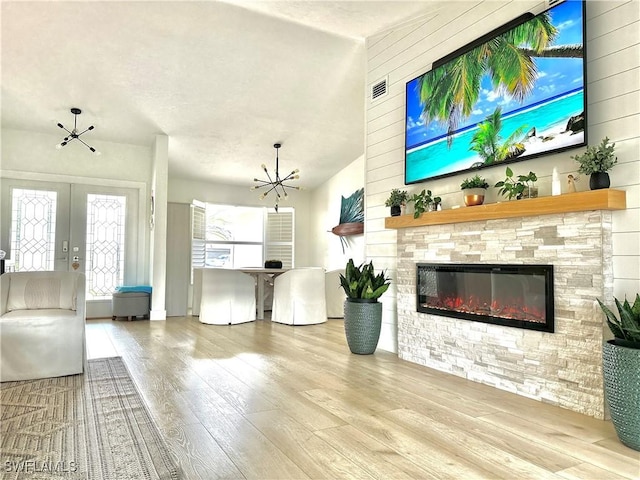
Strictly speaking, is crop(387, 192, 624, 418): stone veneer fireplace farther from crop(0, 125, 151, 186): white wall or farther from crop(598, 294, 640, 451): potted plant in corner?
crop(0, 125, 151, 186): white wall

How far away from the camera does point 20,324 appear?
9.73 ft

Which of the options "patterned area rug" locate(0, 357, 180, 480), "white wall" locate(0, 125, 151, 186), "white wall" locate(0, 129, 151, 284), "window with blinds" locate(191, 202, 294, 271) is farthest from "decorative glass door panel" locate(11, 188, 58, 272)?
"patterned area rug" locate(0, 357, 180, 480)

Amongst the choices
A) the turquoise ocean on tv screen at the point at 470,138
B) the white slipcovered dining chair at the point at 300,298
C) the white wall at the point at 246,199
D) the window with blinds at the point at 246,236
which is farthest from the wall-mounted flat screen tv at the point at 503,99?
the white wall at the point at 246,199

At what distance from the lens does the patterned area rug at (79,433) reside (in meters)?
1.65

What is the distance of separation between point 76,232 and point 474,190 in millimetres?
5909

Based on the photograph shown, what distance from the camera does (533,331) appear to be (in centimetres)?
258

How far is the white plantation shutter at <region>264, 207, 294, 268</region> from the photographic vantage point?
8953 millimetres

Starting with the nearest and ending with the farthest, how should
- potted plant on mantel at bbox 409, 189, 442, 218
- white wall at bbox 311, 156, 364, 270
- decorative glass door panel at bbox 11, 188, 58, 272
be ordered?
potted plant on mantel at bbox 409, 189, 442, 218, decorative glass door panel at bbox 11, 188, 58, 272, white wall at bbox 311, 156, 364, 270

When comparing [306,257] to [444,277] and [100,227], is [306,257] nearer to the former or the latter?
[100,227]

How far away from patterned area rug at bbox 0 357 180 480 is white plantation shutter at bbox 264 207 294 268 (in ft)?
20.0

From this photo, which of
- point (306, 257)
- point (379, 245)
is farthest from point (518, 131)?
point (306, 257)

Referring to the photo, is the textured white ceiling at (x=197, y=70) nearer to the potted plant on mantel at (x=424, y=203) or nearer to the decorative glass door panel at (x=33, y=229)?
the decorative glass door panel at (x=33, y=229)

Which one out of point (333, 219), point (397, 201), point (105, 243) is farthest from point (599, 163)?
point (105, 243)

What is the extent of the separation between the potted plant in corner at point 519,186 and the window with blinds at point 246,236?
240 inches
